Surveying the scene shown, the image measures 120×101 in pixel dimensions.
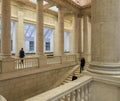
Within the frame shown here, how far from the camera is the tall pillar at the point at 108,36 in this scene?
2.95 meters

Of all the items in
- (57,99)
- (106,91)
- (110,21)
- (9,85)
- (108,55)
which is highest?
(110,21)

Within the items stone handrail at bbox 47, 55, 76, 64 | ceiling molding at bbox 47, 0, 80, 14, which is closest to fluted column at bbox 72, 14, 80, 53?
ceiling molding at bbox 47, 0, 80, 14

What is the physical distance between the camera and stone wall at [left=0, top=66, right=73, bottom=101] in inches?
325

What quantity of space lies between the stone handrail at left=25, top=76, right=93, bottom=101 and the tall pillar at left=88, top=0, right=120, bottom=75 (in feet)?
1.47

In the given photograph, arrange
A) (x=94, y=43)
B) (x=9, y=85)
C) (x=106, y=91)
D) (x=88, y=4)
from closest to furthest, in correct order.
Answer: (x=106, y=91) < (x=94, y=43) < (x=9, y=85) < (x=88, y=4)

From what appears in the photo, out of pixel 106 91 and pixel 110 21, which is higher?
pixel 110 21

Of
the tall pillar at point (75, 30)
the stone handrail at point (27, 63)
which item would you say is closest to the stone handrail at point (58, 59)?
the stone handrail at point (27, 63)

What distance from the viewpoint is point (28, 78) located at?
31.7 ft

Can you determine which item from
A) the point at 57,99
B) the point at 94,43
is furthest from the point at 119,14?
the point at 57,99

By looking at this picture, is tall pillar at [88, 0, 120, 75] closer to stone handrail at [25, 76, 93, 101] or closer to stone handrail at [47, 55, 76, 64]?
stone handrail at [25, 76, 93, 101]

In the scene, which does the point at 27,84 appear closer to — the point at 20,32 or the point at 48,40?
the point at 20,32

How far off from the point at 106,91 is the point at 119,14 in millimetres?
1612

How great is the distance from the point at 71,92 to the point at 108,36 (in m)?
1.44

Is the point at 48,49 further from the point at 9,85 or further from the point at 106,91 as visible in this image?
the point at 106,91
